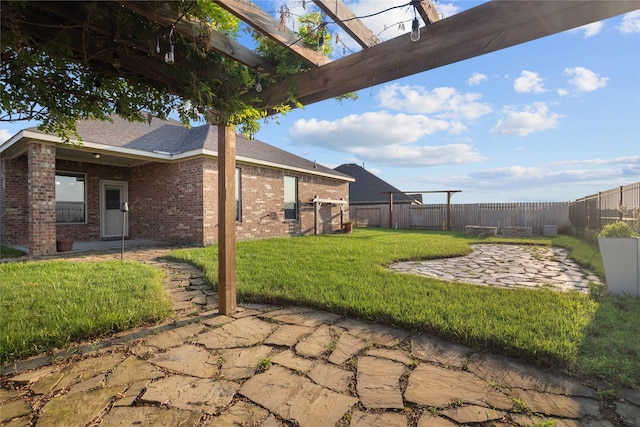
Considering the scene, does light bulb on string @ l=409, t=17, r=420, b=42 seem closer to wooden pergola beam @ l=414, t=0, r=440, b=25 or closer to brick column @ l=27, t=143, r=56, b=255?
wooden pergola beam @ l=414, t=0, r=440, b=25

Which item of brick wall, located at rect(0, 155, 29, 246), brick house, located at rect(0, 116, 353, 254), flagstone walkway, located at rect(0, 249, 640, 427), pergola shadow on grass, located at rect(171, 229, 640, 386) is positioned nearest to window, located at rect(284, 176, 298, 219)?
brick house, located at rect(0, 116, 353, 254)

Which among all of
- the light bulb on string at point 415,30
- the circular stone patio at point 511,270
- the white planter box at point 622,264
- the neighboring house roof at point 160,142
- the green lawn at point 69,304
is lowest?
the circular stone patio at point 511,270

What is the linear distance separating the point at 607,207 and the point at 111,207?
15.6 metres

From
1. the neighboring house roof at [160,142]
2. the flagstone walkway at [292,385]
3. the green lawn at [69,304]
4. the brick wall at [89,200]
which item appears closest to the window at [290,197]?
the neighboring house roof at [160,142]

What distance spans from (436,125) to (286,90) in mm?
5266

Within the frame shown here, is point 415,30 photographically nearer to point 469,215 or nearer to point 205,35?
point 205,35

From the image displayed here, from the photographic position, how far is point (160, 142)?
10.1 meters

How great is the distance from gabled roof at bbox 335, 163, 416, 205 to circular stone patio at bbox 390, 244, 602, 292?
1494cm

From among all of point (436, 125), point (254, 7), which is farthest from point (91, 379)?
point (436, 125)

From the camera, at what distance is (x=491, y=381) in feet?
6.57

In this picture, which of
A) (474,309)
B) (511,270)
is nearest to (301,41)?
(474,309)

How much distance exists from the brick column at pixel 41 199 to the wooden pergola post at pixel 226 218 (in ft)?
22.3

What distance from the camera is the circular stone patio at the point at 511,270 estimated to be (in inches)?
179

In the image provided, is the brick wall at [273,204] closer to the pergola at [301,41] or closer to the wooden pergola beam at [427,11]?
the pergola at [301,41]
